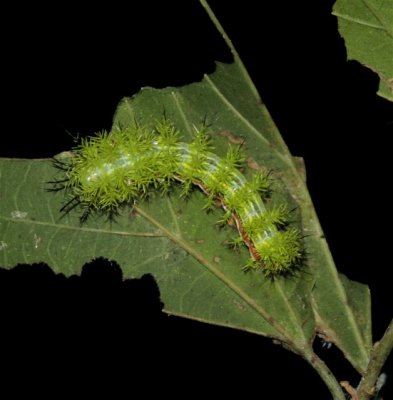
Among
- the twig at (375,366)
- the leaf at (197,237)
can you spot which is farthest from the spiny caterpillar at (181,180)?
the twig at (375,366)

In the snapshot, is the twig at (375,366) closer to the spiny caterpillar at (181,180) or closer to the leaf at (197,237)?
the leaf at (197,237)

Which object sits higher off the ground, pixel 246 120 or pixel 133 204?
pixel 246 120

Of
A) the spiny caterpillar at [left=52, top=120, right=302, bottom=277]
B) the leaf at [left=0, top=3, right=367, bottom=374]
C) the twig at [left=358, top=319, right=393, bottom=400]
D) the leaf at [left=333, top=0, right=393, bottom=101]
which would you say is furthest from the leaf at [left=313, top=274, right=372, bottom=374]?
the leaf at [left=333, top=0, right=393, bottom=101]

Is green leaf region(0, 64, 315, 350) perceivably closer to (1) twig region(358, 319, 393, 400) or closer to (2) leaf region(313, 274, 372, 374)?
(2) leaf region(313, 274, 372, 374)

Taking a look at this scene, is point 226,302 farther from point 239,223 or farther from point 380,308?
point 380,308

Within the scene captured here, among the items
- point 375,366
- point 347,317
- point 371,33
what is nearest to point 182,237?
point 347,317

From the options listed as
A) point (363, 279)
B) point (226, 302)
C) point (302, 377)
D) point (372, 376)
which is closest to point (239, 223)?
point (226, 302)
